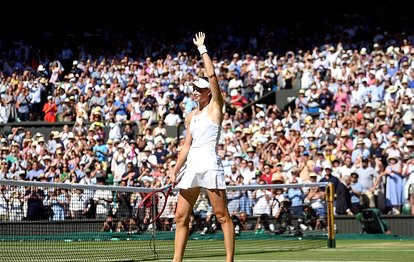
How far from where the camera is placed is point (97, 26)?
139 feet

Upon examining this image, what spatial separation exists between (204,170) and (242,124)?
17.4 m

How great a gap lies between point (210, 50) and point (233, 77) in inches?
200

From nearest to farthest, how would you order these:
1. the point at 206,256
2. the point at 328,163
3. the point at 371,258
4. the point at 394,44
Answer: the point at 371,258 → the point at 206,256 → the point at 328,163 → the point at 394,44

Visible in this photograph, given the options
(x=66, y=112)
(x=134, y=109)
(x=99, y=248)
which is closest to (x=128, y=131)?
(x=134, y=109)

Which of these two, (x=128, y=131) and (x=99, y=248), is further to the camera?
(x=128, y=131)

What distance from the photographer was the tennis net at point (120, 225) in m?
15.9

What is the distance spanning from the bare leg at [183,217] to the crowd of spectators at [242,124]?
15.9 feet

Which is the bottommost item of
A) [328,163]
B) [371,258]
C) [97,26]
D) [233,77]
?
[371,258]

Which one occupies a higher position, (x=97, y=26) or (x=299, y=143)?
(x=97, y=26)

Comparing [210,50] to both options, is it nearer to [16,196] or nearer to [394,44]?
[394,44]

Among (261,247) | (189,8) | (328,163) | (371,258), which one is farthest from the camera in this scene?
(189,8)

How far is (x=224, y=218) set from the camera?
11.8 m

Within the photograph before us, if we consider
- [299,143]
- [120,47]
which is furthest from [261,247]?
[120,47]

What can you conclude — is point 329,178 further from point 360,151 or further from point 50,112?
point 50,112
